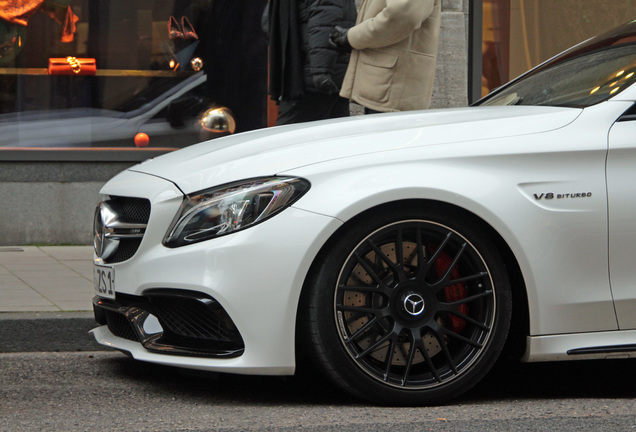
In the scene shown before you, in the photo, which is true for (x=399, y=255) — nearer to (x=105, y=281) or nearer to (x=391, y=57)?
(x=105, y=281)

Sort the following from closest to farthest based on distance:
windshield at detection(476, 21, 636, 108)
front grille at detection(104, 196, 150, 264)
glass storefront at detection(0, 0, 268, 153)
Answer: front grille at detection(104, 196, 150, 264) < windshield at detection(476, 21, 636, 108) < glass storefront at detection(0, 0, 268, 153)

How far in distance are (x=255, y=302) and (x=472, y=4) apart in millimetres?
6002

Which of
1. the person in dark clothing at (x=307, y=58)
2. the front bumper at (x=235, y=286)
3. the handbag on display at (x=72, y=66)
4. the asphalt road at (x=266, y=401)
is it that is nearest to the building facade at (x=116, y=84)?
the handbag on display at (x=72, y=66)

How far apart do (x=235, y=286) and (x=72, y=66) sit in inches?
218

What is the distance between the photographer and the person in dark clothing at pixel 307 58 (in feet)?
22.1

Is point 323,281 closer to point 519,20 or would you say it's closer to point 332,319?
point 332,319

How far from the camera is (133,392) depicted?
4297 millimetres

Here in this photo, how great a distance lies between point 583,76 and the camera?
4660 millimetres

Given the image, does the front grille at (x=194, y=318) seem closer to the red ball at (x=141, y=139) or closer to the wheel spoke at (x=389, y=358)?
the wheel spoke at (x=389, y=358)

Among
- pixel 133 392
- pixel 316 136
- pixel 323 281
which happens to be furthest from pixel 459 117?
pixel 133 392

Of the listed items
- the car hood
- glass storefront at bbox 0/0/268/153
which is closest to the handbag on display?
glass storefront at bbox 0/0/268/153

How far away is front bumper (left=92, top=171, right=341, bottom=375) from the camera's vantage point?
3805mm

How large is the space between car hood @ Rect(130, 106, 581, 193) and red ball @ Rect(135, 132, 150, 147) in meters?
4.47

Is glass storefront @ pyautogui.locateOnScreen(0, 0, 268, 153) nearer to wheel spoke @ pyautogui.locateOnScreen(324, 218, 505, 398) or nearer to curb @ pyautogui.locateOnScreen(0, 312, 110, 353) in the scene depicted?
curb @ pyautogui.locateOnScreen(0, 312, 110, 353)
